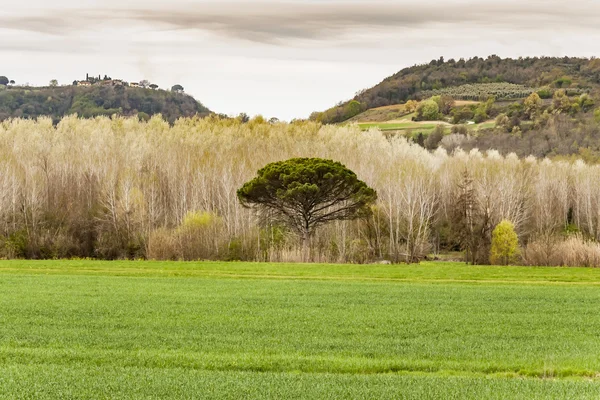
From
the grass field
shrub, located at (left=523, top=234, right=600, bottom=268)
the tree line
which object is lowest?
the grass field

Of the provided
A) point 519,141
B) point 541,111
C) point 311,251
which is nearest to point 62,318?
point 311,251

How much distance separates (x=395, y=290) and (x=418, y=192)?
36.8 meters

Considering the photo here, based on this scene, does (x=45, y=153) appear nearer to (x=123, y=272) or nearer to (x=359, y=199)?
(x=359, y=199)

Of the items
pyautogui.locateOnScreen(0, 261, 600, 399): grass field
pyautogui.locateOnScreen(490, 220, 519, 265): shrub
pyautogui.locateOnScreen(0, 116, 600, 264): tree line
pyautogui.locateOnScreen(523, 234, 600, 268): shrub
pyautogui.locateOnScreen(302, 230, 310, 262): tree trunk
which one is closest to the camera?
pyautogui.locateOnScreen(0, 261, 600, 399): grass field

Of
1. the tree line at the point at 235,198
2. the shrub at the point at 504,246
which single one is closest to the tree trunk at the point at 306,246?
the tree line at the point at 235,198

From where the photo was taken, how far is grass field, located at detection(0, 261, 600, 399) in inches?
640

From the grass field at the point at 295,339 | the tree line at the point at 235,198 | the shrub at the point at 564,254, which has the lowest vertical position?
the grass field at the point at 295,339

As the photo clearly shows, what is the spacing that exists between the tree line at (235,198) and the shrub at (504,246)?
97cm

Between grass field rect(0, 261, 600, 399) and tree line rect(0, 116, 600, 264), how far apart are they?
80.0 ft

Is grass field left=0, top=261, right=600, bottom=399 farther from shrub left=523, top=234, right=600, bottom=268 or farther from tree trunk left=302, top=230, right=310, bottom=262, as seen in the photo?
tree trunk left=302, top=230, right=310, bottom=262

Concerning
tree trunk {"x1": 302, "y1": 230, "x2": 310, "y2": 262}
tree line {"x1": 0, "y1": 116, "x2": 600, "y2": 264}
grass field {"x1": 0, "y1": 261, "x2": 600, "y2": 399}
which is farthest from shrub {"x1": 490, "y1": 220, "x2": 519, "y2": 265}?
grass field {"x1": 0, "y1": 261, "x2": 600, "y2": 399}

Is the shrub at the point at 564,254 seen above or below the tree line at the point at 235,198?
below

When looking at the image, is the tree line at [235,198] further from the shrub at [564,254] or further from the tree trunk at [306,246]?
the tree trunk at [306,246]

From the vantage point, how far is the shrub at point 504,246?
61156mm
